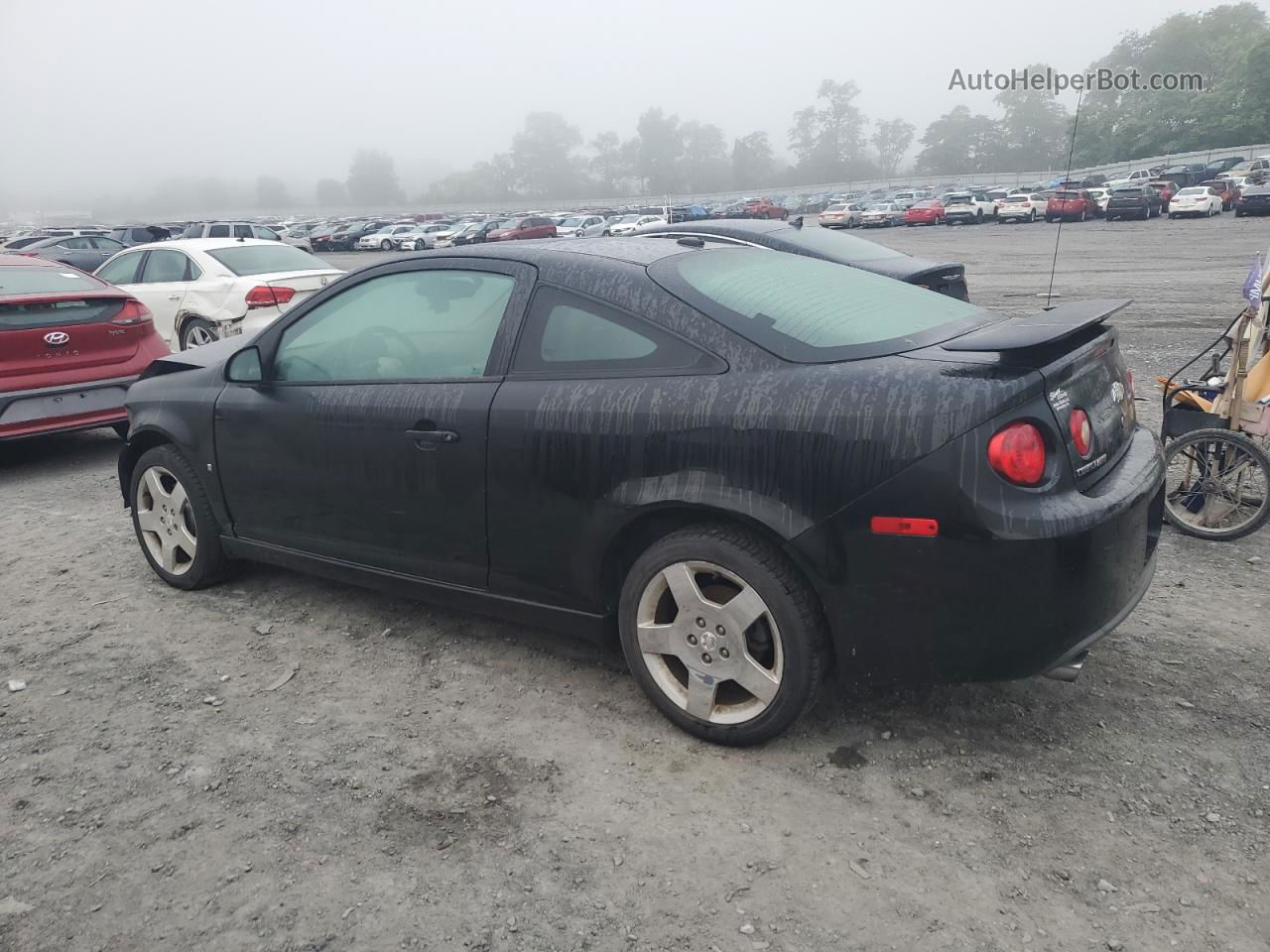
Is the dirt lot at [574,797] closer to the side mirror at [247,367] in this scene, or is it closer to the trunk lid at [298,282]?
the side mirror at [247,367]

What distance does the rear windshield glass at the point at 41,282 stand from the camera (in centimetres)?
702

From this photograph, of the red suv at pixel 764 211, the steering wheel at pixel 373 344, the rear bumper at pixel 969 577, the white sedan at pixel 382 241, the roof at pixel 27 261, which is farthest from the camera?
the red suv at pixel 764 211

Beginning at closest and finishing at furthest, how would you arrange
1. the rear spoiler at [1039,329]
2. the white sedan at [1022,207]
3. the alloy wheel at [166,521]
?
the rear spoiler at [1039,329]
the alloy wheel at [166,521]
the white sedan at [1022,207]

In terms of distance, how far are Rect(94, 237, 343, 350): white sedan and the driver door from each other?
5910mm

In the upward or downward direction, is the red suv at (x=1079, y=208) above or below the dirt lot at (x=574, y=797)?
below

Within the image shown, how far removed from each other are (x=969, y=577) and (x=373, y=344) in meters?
2.40

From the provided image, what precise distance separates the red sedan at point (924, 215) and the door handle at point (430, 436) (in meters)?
47.0

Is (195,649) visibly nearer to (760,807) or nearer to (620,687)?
(620,687)

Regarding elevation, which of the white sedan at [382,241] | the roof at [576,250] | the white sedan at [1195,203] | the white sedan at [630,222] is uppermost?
the roof at [576,250]

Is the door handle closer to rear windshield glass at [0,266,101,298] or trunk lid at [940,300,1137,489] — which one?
trunk lid at [940,300,1137,489]

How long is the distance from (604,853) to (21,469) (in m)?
6.41

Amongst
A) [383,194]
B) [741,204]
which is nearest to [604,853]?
[741,204]

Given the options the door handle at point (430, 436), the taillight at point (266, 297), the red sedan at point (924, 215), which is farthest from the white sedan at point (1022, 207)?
the door handle at point (430, 436)

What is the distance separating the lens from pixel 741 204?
7062 cm
